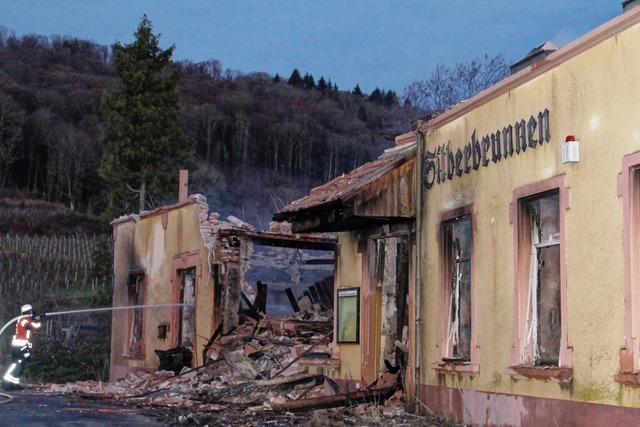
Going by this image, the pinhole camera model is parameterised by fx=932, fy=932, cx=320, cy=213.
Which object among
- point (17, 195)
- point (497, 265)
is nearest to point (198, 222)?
point (497, 265)

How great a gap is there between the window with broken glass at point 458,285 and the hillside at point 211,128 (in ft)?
186

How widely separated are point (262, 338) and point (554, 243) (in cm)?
1170

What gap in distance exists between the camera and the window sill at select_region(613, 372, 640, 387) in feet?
30.1

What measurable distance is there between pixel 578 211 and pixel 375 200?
4.69 metres

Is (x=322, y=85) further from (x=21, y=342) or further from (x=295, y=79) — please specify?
(x=21, y=342)

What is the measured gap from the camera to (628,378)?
366 inches

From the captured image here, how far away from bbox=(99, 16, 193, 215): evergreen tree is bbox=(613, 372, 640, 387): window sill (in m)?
33.5

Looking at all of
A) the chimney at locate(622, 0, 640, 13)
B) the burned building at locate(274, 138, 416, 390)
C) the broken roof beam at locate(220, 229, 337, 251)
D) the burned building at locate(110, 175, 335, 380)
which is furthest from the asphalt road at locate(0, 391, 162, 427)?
the chimney at locate(622, 0, 640, 13)

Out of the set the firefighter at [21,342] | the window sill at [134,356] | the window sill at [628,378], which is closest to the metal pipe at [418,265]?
the window sill at [628,378]

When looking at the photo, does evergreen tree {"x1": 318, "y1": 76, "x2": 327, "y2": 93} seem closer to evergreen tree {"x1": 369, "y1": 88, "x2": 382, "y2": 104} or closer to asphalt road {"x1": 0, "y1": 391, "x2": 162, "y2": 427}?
evergreen tree {"x1": 369, "y1": 88, "x2": 382, "y2": 104}

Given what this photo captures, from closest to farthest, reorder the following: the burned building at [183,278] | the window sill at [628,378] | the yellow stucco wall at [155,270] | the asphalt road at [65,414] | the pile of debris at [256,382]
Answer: the window sill at [628,378]
the asphalt road at [65,414]
the pile of debris at [256,382]
the burned building at [183,278]
the yellow stucco wall at [155,270]

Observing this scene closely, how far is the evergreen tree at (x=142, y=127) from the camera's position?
4184 centimetres

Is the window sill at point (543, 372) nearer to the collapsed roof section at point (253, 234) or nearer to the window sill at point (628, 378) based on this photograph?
the window sill at point (628, 378)

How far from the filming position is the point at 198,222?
23.5 metres
